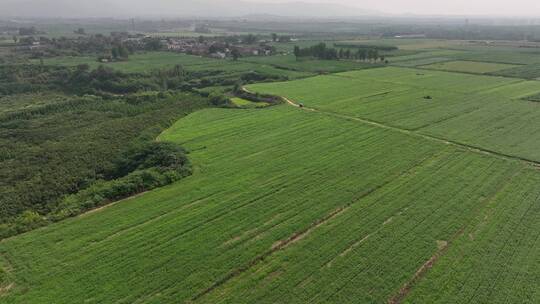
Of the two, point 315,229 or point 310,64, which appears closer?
point 315,229

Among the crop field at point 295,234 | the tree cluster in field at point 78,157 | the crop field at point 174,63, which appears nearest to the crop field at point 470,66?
the crop field at point 174,63

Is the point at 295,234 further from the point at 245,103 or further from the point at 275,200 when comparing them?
the point at 245,103

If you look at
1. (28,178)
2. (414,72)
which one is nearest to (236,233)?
(28,178)

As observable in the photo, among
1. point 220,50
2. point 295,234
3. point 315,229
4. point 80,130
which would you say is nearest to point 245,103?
point 80,130

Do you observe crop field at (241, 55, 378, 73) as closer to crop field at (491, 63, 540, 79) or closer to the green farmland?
crop field at (491, 63, 540, 79)

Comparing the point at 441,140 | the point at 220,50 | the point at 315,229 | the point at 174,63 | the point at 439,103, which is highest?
the point at 220,50

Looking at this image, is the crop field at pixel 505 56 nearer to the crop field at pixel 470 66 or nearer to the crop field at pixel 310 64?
the crop field at pixel 470 66
